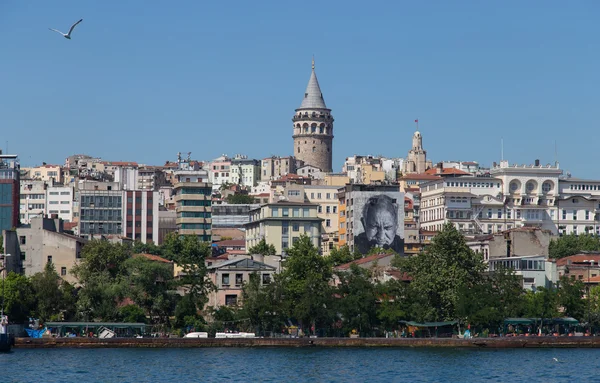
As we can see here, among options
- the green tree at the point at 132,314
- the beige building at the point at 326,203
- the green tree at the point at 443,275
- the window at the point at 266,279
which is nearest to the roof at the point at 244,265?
the window at the point at 266,279

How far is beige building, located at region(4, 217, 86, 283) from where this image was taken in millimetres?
103500

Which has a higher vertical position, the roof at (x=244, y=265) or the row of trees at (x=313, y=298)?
the roof at (x=244, y=265)

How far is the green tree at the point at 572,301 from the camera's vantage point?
3748 inches

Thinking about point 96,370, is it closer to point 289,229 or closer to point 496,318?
point 496,318

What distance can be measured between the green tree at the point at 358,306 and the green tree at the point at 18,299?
2124cm

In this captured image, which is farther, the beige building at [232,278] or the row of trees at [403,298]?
the beige building at [232,278]

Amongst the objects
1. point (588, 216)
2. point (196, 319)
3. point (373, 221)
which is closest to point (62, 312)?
point (196, 319)

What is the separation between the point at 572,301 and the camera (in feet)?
Result: 313

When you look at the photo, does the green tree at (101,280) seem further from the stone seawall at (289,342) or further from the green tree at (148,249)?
the green tree at (148,249)

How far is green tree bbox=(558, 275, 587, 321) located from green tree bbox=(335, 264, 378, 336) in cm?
1386

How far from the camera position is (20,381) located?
63562 mm

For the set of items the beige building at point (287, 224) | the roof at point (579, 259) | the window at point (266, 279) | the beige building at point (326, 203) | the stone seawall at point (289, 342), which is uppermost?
the beige building at point (326, 203)

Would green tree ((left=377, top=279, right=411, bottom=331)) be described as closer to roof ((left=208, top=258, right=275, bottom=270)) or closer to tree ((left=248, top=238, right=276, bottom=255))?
roof ((left=208, top=258, right=275, bottom=270))

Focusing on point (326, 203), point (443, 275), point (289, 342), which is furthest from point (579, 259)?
point (326, 203)
